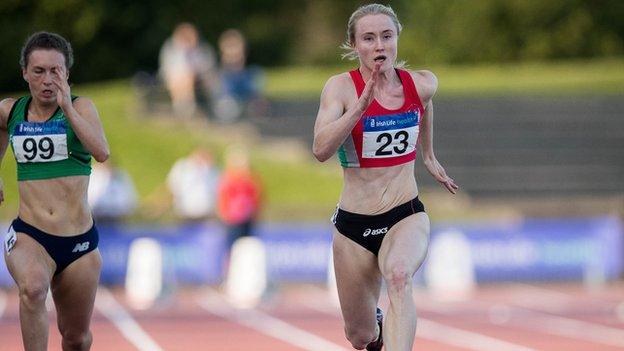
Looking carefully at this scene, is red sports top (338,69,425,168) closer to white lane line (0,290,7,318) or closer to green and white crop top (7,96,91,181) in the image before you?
green and white crop top (7,96,91,181)

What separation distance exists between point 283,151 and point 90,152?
19445 mm

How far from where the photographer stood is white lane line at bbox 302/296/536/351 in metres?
13.3

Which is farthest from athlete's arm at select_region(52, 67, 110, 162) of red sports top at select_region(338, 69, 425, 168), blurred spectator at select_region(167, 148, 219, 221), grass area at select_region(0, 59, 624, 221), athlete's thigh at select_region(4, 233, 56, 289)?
grass area at select_region(0, 59, 624, 221)

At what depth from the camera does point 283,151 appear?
2756 centimetres

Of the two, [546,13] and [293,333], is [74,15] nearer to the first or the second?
[546,13]

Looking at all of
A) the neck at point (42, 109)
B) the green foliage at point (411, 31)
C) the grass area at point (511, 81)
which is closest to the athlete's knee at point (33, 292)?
the neck at point (42, 109)

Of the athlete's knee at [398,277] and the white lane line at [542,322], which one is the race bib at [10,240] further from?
the white lane line at [542,322]

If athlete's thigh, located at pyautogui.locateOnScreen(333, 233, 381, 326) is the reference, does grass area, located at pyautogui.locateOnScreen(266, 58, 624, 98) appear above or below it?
above

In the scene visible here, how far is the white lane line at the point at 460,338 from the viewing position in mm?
13334

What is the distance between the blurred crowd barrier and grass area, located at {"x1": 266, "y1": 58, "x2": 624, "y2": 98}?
34.5 feet

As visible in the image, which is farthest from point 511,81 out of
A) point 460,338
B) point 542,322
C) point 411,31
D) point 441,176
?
point 441,176

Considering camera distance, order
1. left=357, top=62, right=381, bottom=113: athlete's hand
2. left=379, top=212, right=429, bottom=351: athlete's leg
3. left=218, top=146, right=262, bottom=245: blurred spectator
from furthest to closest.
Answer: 1. left=218, top=146, right=262, bottom=245: blurred spectator
2. left=379, top=212, right=429, bottom=351: athlete's leg
3. left=357, top=62, right=381, bottom=113: athlete's hand

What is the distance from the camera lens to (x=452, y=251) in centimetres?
2016

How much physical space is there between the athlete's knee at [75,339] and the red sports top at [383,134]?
1.81m
